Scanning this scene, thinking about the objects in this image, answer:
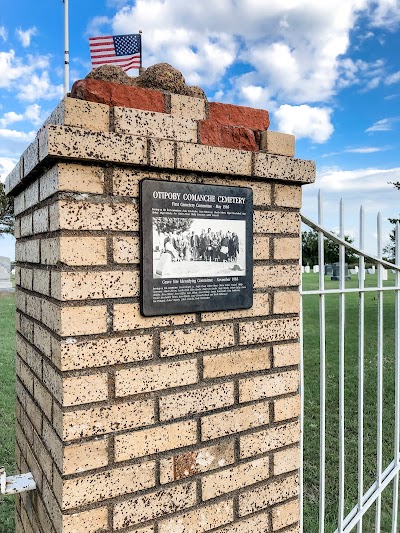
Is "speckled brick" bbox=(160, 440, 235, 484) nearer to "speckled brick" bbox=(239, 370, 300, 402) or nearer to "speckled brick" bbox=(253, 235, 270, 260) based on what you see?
"speckled brick" bbox=(239, 370, 300, 402)

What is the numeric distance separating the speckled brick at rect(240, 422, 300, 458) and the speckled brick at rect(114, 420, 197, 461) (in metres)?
0.28

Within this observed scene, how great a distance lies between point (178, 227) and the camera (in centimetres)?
177

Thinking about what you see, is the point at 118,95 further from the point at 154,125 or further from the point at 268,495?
the point at 268,495

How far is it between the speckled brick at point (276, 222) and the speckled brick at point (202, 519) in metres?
1.18

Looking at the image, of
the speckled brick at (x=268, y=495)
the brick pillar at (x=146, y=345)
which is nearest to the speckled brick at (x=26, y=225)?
the brick pillar at (x=146, y=345)

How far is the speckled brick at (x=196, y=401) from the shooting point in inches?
70.2

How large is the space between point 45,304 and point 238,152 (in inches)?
39.6

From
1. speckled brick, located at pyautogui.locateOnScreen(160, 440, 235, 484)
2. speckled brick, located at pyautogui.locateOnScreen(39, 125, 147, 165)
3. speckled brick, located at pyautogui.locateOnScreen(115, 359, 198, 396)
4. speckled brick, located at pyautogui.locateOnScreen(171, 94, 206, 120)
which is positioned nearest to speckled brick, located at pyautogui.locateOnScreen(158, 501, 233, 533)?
speckled brick, located at pyautogui.locateOnScreen(160, 440, 235, 484)

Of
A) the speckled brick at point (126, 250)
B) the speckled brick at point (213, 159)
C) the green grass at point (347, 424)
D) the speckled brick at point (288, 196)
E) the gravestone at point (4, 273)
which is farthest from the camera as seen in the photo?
the gravestone at point (4, 273)

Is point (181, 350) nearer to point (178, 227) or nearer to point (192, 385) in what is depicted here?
point (192, 385)

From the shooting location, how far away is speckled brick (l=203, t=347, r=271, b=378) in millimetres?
1886

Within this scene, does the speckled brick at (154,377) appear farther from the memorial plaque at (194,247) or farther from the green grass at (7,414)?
the green grass at (7,414)

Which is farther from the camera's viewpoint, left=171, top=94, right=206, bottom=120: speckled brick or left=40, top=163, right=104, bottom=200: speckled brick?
left=171, top=94, right=206, bottom=120: speckled brick

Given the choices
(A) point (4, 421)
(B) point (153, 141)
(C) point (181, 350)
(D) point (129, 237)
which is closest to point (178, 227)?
(D) point (129, 237)
